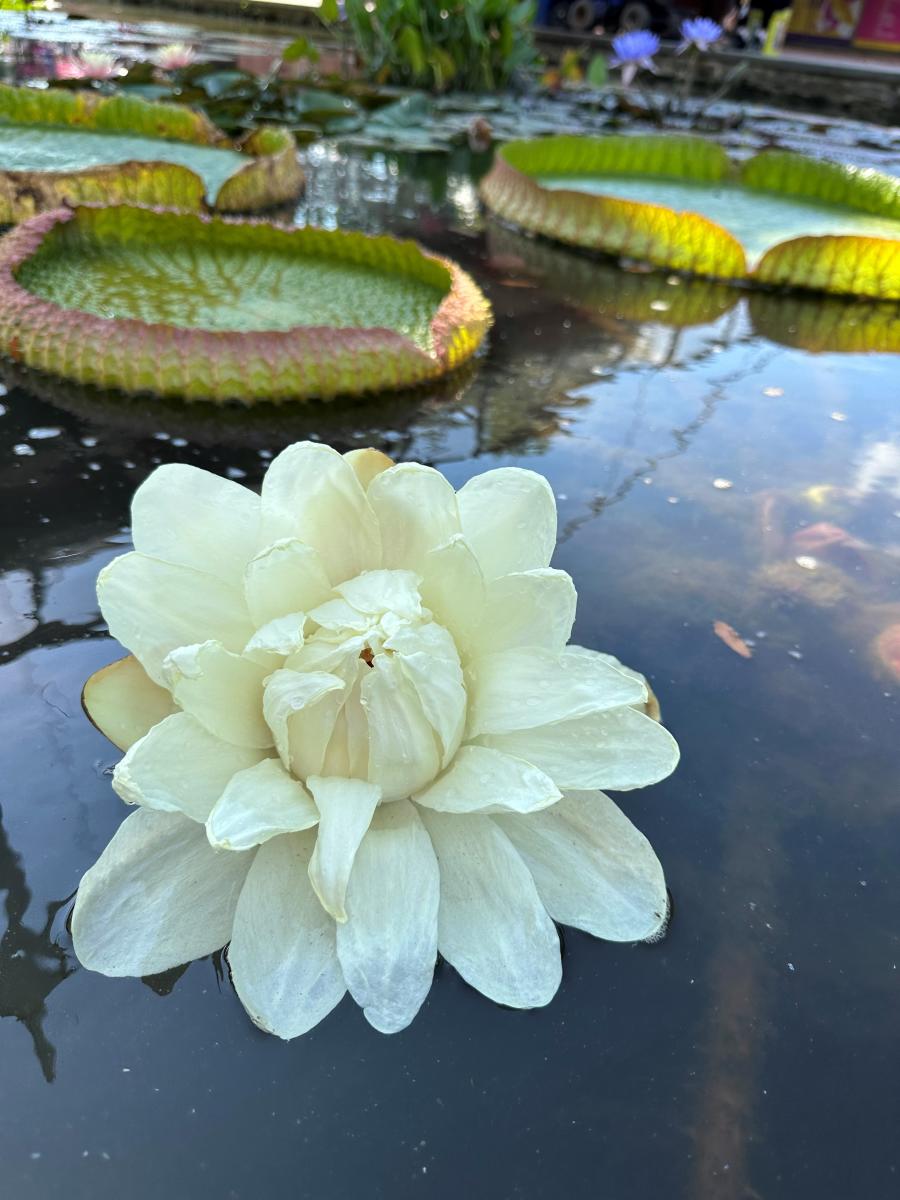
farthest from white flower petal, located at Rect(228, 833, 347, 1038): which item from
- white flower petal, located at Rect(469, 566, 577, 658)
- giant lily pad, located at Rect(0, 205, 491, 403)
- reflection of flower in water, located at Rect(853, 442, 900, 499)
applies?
reflection of flower in water, located at Rect(853, 442, 900, 499)

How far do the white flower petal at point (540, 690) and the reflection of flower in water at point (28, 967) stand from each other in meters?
0.35

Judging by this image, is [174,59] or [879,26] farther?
[879,26]

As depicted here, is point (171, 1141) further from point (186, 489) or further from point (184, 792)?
point (186, 489)

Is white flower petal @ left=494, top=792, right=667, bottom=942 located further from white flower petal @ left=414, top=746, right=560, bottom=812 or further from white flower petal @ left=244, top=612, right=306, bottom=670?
white flower petal @ left=244, top=612, right=306, bottom=670

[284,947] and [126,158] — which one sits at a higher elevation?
[126,158]

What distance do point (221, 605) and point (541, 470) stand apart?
81 centimetres

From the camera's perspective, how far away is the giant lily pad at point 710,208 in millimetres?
2314

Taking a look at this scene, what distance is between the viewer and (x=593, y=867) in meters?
0.66

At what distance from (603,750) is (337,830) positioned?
0.21 metres

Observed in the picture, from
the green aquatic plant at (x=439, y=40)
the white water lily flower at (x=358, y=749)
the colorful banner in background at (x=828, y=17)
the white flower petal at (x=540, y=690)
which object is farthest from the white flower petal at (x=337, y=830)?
the colorful banner in background at (x=828, y=17)

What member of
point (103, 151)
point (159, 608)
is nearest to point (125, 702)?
point (159, 608)

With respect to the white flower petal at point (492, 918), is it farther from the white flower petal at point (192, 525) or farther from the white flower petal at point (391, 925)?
the white flower petal at point (192, 525)

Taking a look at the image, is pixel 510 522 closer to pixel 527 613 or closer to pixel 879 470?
pixel 527 613

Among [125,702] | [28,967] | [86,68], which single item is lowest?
[28,967]
